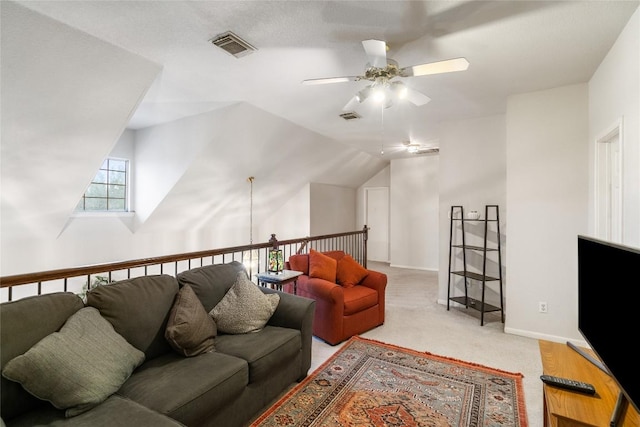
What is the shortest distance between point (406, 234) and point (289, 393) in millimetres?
5552

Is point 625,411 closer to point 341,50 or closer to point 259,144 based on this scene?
point 341,50

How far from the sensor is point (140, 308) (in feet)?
6.34

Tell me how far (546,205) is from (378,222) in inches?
199

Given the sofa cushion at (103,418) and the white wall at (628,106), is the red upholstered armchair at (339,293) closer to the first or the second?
the sofa cushion at (103,418)

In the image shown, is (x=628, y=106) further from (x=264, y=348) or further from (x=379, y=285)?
(x=264, y=348)

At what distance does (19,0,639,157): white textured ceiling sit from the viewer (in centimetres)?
201

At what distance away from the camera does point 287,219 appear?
732 centimetres

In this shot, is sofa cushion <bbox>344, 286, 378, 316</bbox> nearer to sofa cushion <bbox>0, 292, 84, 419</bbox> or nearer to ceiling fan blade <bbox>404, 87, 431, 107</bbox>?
ceiling fan blade <bbox>404, 87, 431, 107</bbox>

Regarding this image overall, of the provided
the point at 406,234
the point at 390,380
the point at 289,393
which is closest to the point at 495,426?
the point at 390,380

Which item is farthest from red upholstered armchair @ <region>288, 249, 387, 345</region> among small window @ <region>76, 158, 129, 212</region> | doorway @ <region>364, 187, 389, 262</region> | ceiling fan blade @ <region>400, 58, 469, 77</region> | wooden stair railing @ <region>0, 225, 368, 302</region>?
doorway @ <region>364, 187, 389, 262</region>

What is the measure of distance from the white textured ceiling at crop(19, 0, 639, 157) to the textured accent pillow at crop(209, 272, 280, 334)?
Result: 1901 mm

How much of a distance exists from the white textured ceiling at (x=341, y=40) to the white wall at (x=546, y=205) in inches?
10.3

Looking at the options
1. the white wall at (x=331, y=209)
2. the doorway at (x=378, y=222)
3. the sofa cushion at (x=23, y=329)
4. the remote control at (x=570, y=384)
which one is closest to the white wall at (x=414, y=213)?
the doorway at (x=378, y=222)

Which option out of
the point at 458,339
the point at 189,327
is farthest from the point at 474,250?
the point at 189,327
